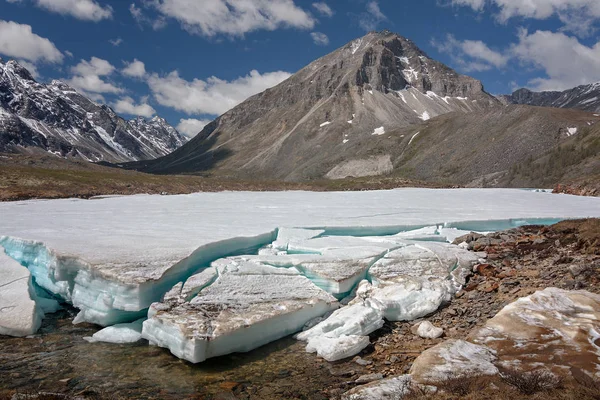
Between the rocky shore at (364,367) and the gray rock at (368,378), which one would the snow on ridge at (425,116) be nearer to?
the rocky shore at (364,367)

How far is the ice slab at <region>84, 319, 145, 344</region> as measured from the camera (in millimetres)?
7879

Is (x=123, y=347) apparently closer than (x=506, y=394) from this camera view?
No

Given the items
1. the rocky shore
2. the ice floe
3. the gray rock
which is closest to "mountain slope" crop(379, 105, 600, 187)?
the ice floe

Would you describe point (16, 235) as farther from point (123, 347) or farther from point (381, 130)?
point (381, 130)

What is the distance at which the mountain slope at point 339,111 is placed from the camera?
12812cm

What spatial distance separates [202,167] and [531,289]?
174 metres

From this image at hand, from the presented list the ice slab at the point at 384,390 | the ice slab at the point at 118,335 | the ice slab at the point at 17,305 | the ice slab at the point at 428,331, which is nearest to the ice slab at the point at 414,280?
the ice slab at the point at 428,331

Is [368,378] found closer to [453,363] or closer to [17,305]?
[453,363]

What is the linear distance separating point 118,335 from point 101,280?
156 centimetres

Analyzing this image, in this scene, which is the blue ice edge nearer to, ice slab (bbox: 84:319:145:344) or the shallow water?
ice slab (bbox: 84:319:145:344)

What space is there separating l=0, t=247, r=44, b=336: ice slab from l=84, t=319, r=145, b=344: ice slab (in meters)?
1.34

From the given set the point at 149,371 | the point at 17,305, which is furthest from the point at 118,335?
the point at 17,305

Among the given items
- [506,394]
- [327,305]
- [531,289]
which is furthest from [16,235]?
[531,289]

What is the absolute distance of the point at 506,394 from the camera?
196 inches
